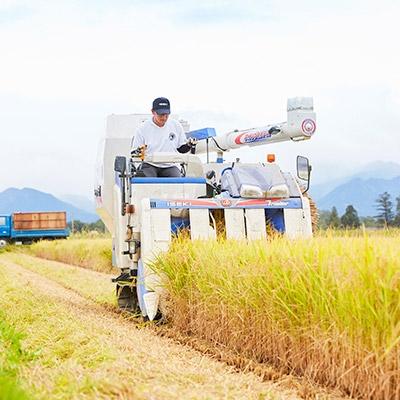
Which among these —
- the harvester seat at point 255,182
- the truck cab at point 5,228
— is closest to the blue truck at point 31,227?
the truck cab at point 5,228

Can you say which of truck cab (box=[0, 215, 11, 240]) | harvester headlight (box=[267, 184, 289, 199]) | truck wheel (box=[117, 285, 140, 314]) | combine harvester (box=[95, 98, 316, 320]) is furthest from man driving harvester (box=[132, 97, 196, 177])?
truck cab (box=[0, 215, 11, 240])

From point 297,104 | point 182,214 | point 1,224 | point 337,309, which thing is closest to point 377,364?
point 337,309

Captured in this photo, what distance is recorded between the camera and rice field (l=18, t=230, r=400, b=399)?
5094 mm

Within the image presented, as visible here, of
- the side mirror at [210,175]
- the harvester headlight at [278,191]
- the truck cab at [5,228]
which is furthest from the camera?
the truck cab at [5,228]

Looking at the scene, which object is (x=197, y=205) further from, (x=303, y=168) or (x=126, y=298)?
(x=126, y=298)

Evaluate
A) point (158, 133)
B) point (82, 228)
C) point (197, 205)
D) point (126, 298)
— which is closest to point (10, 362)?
point (197, 205)

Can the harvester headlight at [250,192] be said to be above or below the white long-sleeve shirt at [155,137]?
below

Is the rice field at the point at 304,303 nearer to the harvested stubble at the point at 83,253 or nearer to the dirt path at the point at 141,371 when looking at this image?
the dirt path at the point at 141,371

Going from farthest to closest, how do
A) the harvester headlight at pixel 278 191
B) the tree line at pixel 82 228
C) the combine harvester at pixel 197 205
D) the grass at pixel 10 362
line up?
1. the tree line at pixel 82 228
2. the harvester headlight at pixel 278 191
3. the combine harvester at pixel 197 205
4. the grass at pixel 10 362

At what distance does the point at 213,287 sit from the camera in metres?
7.33

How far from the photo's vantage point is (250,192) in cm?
903

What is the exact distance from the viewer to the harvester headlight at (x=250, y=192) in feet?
29.6

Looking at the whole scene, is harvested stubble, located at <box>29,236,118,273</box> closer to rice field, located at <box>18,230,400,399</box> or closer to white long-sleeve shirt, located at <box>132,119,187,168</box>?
white long-sleeve shirt, located at <box>132,119,187,168</box>

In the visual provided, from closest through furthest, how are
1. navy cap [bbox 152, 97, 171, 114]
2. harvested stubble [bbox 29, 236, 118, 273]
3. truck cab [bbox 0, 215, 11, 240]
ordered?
navy cap [bbox 152, 97, 171, 114]
harvested stubble [bbox 29, 236, 118, 273]
truck cab [bbox 0, 215, 11, 240]
